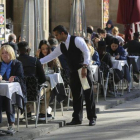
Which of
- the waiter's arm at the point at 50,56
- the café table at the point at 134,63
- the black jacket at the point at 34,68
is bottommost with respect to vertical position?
the café table at the point at 134,63

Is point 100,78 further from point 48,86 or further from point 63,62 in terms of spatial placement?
point 48,86

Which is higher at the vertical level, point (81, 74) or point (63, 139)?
point (81, 74)

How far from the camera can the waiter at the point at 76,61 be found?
1167cm

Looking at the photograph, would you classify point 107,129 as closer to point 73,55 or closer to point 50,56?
point 73,55

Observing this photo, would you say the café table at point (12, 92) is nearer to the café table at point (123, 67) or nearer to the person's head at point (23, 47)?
the person's head at point (23, 47)

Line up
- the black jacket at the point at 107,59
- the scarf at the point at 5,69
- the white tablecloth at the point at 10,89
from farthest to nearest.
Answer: the black jacket at the point at 107,59 < the scarf at the point at 5,69 < the white tablecloth at the point at 10,89

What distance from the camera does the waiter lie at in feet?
38.3

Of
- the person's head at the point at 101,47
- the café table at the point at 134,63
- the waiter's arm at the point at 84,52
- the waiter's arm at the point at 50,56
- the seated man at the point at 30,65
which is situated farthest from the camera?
the café table at the point at 134,63

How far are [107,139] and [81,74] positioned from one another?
5.86ft

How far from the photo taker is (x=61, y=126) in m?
12.0

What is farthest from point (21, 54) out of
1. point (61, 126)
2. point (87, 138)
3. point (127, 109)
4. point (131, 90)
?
point (131, 90)

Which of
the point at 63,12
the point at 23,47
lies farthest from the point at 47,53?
the point at 63,12

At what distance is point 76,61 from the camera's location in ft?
38.7

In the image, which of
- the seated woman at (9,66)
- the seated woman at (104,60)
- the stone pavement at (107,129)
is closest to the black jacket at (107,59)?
the seated woman at (104,60)
